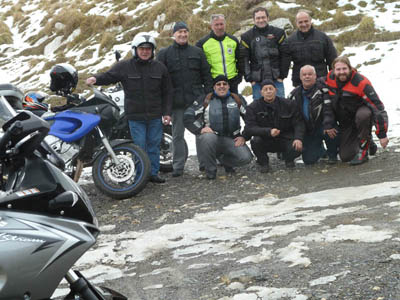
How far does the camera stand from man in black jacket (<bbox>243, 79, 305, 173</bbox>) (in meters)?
7.26

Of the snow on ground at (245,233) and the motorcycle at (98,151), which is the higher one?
the motorcycle at (98,151)

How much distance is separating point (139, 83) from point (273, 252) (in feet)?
11.7

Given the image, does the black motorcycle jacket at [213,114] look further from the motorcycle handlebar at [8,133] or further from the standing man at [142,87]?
the motorcycle handlebar at [8,133]

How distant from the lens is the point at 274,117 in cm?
734

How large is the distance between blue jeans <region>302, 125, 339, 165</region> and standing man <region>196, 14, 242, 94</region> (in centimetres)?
145

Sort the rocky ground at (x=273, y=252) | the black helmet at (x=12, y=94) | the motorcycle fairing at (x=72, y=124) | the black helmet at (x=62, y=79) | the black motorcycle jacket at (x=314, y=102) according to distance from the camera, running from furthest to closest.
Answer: the black motorcycle jacket at (x=314, y=102) < the black helmet at (x=62, y=79) < the motorcycle fairing at (x=72, y=124) < the rocky ground at (x=273, y=252) < the black helmet at (x=12, y=94)

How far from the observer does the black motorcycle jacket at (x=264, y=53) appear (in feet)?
25.6

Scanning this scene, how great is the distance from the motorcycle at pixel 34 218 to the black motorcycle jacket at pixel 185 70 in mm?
4976

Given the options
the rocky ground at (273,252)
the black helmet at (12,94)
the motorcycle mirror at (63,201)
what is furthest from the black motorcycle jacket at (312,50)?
the motorcycle mirror at (63,201)

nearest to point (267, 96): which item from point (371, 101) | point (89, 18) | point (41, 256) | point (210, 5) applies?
point (371, 101)

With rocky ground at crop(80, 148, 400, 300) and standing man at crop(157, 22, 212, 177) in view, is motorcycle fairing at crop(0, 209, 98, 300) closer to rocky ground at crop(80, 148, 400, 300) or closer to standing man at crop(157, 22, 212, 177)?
rocky ground at crop(80, 148, 400, 300)

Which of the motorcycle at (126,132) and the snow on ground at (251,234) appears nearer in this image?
the snow on ground at (251,234)

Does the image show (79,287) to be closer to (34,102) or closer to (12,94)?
(12,94)

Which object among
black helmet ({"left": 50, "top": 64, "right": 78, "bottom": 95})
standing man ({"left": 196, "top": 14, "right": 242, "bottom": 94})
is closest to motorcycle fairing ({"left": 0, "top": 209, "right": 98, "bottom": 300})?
black helmet ({"left": 50, "top": 64, "right": 78, "bottom": 95})
